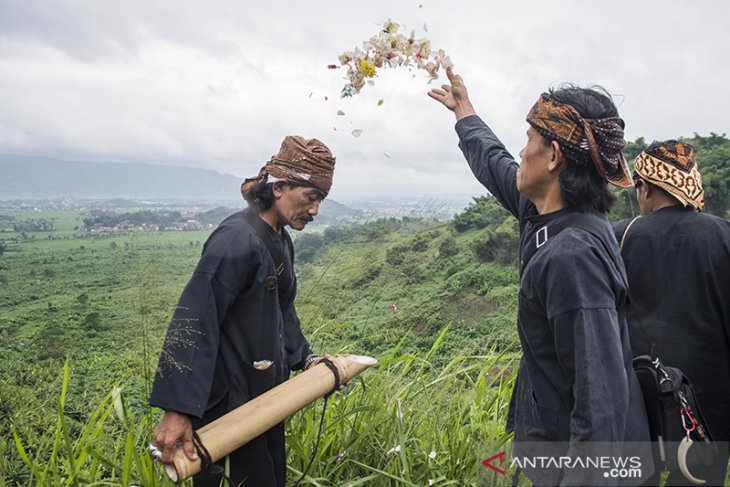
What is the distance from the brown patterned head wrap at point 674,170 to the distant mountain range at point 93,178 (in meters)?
90.8

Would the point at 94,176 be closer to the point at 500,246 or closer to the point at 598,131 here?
the point at 500,246

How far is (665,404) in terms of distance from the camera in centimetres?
134

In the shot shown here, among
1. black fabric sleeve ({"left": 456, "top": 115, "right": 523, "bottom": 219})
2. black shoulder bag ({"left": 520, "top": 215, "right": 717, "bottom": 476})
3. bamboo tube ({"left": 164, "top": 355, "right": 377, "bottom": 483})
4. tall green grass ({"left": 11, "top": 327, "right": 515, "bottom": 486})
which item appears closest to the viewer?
black shoulder bag ({"left": 520, "top": 215, "right": 717, "bottom": 476})

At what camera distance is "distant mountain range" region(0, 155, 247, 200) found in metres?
100

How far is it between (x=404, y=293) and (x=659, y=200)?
901 inches

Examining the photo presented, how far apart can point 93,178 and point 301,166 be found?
144655 millimetres

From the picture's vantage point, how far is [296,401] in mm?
1693

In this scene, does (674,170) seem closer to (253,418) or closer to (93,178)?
(253,418)

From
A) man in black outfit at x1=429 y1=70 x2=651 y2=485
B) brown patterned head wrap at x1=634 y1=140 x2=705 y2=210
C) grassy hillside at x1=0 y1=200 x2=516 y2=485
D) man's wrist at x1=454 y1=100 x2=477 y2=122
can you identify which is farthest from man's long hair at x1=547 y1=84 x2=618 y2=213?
grassy hillside at x1=0 y1=200 x2=516 y2=485

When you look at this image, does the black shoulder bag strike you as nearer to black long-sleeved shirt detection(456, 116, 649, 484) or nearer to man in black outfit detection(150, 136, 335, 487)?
black long-sleeved shirt detection(456, 116, 649, 484)

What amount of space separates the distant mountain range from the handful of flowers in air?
90.8m

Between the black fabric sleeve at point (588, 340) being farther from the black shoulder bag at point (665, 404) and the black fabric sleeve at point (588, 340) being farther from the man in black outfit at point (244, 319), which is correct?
the man in black outfit at point (244, 319)

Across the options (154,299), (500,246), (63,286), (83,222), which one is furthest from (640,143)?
(83,222)

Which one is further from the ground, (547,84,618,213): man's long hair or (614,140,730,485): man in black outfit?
(547,84,618,213): man's long hair
